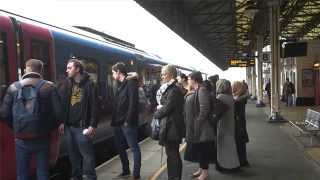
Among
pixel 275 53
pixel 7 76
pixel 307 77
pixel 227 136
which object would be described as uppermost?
pixel 275 53

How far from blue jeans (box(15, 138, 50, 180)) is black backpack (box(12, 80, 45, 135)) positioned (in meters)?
0.13

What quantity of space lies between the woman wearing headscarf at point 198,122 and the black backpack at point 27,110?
112 inches

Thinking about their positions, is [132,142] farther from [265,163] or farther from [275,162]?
[275,162]

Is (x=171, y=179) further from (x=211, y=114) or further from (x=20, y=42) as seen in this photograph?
(x=20, y=42)

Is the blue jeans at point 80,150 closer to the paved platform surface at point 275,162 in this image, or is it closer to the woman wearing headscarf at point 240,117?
the paved platform surface at point 275,162

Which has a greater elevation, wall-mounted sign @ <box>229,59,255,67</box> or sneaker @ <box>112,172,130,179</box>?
wall-mounted sign @ <box>229,59,255,67</box>

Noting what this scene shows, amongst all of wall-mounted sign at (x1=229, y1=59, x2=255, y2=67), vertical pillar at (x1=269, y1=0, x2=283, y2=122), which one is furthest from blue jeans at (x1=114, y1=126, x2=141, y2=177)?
wall-mounted sign at (x1=229, y1=59, x2=255, y2=67)

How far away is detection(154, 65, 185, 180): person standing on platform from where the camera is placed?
7729 millimetres

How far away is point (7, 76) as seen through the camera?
739 centimetres

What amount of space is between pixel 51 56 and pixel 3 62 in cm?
176

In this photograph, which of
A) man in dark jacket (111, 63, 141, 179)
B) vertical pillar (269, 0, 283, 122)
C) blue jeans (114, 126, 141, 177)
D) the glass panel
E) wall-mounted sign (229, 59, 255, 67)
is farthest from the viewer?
wall-mounted sign (229, 59, 255, 67)

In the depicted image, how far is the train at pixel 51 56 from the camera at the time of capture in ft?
24.0

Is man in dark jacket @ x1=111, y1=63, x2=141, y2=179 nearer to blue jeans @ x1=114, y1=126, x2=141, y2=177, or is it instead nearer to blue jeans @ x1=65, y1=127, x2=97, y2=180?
blue jeans @ x1=114, y1=126, x2=141, y2=177

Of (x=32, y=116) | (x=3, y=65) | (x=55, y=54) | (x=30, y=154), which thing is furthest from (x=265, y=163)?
(x=32, y=116)
